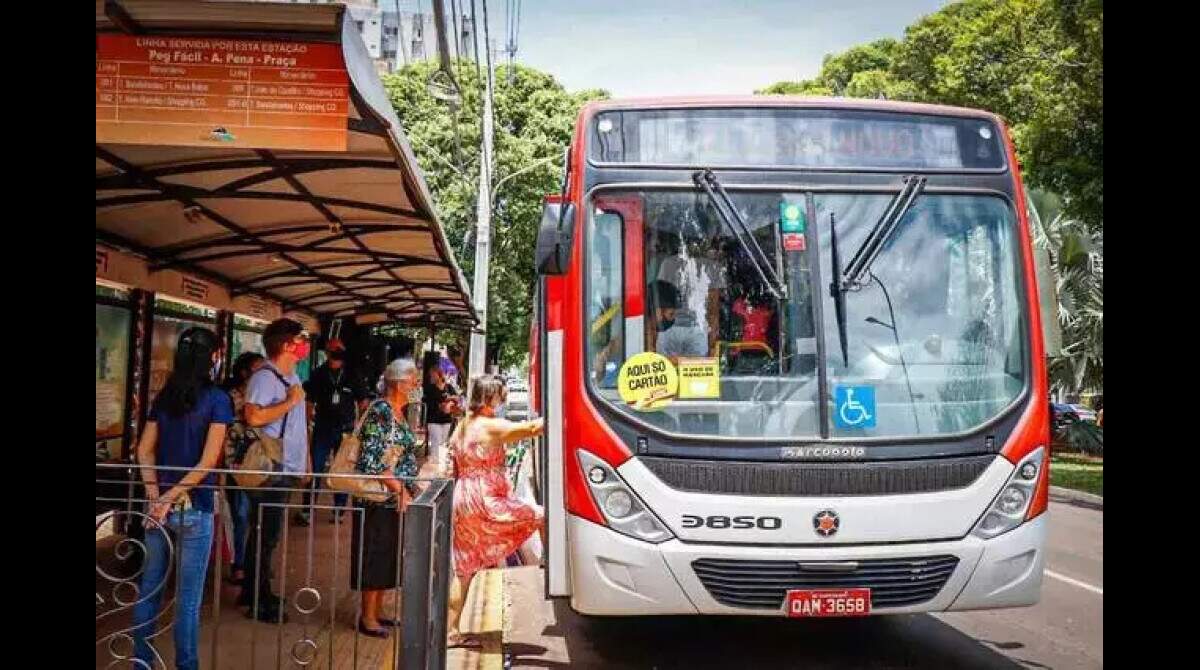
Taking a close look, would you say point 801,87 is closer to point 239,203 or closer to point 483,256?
point 483,256

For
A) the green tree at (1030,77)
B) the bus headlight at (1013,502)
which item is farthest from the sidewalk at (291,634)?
the green tree at (1030,77)

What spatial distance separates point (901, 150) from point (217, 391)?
3767 millimetres

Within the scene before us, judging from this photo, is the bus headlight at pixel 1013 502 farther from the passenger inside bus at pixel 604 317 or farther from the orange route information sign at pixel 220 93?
the orange route information sign at pixel 220 93

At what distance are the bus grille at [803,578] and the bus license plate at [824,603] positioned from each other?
3 centimetres

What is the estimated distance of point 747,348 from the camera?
516 cm

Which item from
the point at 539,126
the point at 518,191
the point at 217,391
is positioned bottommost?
the point at 217,391

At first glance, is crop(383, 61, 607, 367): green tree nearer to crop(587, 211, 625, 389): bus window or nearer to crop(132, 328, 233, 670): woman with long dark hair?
crop(587, 211, 625, 389): bus window

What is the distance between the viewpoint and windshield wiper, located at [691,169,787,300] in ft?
17.1

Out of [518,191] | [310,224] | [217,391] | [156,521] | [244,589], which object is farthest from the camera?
[518,191]

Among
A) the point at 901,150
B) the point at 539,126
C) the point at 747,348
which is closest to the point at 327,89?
the point at 747,348

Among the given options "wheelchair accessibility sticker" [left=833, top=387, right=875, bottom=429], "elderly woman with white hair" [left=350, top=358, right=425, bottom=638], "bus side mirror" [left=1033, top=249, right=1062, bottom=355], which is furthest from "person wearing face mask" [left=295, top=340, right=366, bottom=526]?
"bus side mirror" [left=1033, top=249, right=1062, bottom=355]

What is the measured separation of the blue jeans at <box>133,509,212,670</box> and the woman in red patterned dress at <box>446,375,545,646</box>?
180 cm
